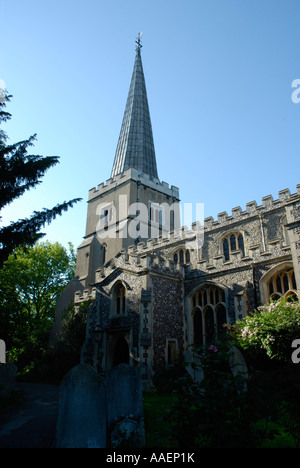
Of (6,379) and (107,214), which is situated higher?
(107,214)

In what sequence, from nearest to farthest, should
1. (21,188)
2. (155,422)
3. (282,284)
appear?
(155,422) → (21,188) → (282,284)

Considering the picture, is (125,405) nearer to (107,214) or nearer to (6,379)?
(6,379)

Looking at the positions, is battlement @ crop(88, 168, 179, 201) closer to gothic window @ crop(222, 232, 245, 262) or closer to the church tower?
the church tower

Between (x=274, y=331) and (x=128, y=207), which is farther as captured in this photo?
(x=128, y=207)

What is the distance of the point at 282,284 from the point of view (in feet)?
43.3

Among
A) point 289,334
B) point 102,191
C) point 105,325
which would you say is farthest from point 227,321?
point 102,191

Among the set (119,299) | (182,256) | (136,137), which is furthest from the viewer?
(136,137)

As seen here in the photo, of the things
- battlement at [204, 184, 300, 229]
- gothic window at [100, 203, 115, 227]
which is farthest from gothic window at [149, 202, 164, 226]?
battlement at [204, 184, 300, 229]

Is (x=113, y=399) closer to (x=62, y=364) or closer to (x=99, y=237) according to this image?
(x=62, y=364)

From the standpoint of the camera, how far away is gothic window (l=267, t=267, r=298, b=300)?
13.0 m

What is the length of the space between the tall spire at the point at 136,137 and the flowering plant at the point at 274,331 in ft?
71.2

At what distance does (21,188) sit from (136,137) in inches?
1013

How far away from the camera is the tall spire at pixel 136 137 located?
32.2 meters

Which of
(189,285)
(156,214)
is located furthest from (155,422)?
(156,214)
